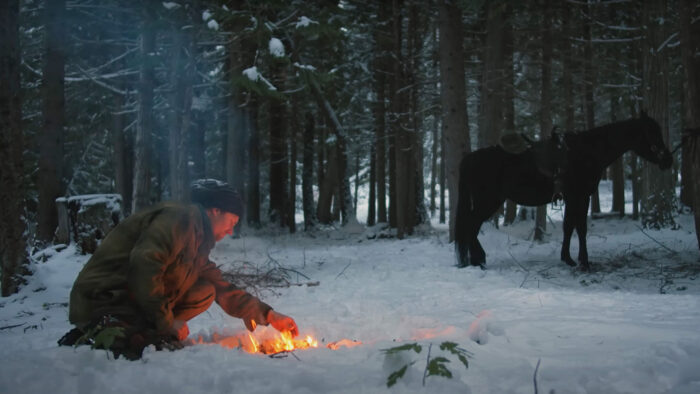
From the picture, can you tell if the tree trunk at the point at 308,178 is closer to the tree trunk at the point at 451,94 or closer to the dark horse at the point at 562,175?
the tree trunk at the point at 451,94

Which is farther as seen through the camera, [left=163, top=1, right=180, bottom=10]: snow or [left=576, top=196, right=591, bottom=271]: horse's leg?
[left=163, top=1, right=180, bottom=10]: snow

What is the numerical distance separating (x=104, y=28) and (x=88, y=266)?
14682 mm

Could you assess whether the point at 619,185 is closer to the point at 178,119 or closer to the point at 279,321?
the point at 178,119

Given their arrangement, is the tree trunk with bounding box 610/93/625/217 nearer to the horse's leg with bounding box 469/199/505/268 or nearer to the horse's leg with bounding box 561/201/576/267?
the horse's leg with bounding box 561/201/576/267

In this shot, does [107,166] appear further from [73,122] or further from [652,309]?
[652,309]

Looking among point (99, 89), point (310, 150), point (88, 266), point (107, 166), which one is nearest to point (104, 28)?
point (99, 89)

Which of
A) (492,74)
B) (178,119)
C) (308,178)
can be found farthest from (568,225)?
(308,178)

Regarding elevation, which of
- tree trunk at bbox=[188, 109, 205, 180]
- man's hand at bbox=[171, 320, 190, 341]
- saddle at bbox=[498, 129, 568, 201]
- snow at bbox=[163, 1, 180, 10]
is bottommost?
man's hand at bbox=[171, 320, 190, 341]

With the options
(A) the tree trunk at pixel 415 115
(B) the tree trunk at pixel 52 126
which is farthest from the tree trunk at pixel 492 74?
(B) the tree trunk at pixel 52 126

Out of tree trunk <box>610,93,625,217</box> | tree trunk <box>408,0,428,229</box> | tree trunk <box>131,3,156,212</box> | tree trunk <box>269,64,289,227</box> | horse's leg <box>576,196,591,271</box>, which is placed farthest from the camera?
tree trunk <box>610,93,625,217</box>

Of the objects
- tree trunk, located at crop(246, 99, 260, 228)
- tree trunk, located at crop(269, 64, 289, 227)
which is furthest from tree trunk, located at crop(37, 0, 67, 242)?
tree trunk, located at crop(269, 64, 289, 227)

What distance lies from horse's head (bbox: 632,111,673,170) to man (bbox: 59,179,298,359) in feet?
22.2

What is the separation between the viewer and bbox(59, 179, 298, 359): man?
3.01 meters

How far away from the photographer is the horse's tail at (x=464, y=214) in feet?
26.4
